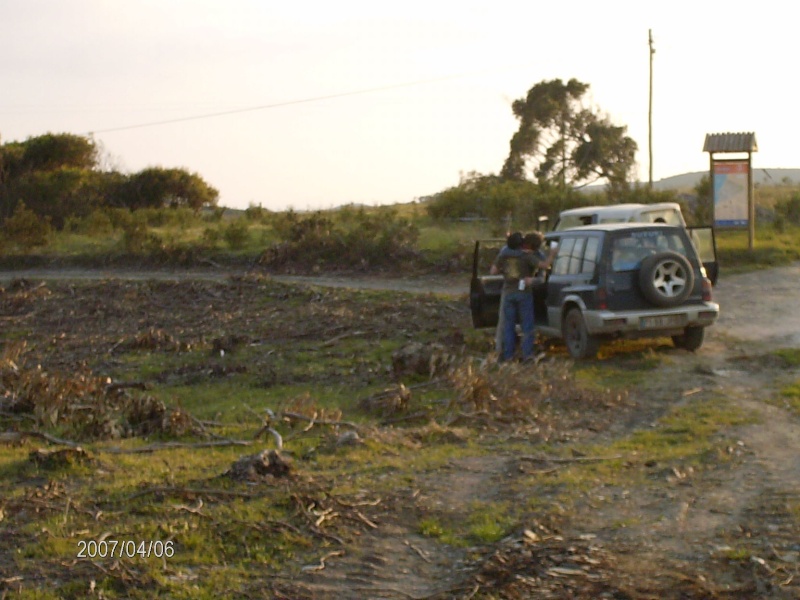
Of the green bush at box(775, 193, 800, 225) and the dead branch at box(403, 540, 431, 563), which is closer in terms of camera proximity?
the dead branch at box(403, 540, 431, 563)

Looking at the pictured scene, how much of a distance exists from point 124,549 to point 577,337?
8.77 metres

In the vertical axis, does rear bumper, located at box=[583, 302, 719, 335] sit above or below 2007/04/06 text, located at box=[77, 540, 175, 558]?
above

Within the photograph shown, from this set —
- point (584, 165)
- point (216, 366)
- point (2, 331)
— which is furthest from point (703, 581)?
point (584, 165)

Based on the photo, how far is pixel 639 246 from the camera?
45.4 feet

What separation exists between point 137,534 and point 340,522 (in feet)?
3.84

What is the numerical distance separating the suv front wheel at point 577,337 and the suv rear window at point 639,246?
2.62ft

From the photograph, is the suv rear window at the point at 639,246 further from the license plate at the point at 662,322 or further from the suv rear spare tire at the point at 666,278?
the license plate at the point at 662,322

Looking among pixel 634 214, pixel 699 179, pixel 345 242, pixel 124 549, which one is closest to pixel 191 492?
pixel 124 549

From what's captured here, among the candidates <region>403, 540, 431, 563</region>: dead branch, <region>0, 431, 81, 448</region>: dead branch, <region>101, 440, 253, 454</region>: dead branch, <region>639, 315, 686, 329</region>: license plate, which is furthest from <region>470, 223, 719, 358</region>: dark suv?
<region>403, 540, 431, 563</region>: dead branch

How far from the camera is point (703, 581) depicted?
5.69m

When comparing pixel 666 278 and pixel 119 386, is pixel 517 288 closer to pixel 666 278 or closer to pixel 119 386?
pixel 666 278

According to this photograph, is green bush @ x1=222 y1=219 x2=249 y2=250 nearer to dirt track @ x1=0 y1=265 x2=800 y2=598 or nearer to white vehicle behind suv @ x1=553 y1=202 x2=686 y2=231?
white vehicle behind suv @ x1=553 y1=202 x2=686 y2=231

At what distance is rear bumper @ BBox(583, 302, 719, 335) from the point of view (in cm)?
1348

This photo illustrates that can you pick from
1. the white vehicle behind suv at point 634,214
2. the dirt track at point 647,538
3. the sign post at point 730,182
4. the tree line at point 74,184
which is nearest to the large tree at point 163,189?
the tree line at point 74,184
